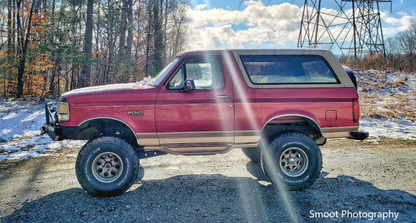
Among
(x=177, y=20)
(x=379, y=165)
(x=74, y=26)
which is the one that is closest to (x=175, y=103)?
(x=379, y=165)

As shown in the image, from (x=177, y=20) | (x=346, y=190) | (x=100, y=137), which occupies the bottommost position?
(x=346, y=190)

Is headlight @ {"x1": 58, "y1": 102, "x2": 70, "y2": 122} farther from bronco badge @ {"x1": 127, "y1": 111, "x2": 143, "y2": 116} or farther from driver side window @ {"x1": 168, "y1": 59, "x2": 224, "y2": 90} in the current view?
driver side window @ {"x1": 168, "y1": 59, "x2": 224, "y2": 90}

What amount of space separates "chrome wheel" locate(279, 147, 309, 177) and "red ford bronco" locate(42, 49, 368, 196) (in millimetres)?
15

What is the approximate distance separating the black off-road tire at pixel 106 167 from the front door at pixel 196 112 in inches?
22.8

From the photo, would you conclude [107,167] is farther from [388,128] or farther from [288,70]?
[388,128]

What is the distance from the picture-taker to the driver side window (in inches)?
163

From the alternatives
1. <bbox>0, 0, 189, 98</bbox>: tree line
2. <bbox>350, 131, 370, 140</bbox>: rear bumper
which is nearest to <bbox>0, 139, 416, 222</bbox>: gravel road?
<bbox>350, 131, 370, 140</bbox>: rear bumper

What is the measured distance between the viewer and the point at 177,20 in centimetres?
4084

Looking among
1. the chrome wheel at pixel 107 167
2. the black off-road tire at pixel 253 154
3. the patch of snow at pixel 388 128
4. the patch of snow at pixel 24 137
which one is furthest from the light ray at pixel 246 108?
the patch of snow at pixel 388 128

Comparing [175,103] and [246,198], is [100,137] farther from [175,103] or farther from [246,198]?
[246,198]

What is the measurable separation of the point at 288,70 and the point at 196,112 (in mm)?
1686

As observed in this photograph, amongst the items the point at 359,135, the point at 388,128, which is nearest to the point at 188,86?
the point at 359,135

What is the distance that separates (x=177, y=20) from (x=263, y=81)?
39576 millimetres

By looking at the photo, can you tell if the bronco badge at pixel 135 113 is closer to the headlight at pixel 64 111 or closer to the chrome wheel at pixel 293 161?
the headlight at pixel 64 111
